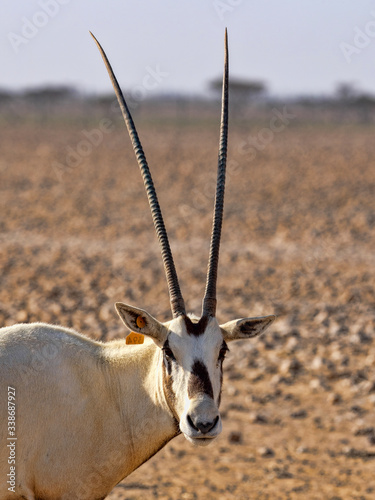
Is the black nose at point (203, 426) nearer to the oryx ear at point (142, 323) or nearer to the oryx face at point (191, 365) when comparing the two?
the oryx face at point (191, 365)

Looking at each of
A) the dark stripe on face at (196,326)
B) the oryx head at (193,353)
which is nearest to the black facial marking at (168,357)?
the oryx head at (193,353)

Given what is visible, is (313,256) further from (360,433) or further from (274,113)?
(274,113)

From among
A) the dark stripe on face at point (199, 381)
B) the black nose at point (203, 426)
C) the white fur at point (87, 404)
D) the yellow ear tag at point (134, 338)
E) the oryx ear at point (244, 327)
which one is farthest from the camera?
the yellow ear tag at point (134, 338)

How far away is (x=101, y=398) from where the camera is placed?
4.98 metres

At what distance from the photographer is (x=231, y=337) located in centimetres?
504

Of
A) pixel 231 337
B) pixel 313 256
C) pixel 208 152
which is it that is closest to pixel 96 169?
pixel 208 152

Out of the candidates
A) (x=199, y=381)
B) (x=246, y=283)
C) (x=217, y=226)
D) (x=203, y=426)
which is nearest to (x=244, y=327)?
(x=199, y=381)

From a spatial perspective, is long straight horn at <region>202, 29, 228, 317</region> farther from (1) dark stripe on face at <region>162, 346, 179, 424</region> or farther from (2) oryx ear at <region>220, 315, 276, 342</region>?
(1) dark stripe on face at <region>162, 346, 179, 424</region>

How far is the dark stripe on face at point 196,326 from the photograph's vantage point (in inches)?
188

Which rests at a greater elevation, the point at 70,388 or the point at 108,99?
the point at 70,388

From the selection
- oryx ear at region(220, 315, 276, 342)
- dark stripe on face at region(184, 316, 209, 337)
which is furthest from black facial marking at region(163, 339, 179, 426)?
oryx ear at region(220, 315, 276, 342)

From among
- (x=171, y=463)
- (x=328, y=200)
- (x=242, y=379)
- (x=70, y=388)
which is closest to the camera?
(x=70, y=388)

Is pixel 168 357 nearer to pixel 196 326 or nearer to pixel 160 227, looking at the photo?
pixel 196 326

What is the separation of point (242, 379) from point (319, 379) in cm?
95
